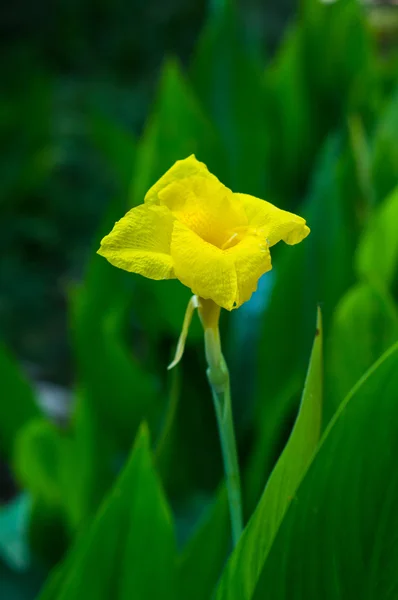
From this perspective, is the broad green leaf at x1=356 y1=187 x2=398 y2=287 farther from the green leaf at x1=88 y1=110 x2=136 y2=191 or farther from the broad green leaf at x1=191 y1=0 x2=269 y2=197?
the green leaf at x1=88 y1=110 x2=136 y2=191

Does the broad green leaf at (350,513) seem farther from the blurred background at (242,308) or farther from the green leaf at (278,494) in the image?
the blurred background at (242,308)

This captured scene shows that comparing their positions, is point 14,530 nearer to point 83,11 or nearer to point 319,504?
point 319,504

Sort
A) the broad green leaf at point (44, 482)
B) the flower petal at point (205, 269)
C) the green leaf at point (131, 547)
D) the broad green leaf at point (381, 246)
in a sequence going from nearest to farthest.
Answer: the flower petal at point (205, 269) < the green leaf at point (131, 547) < the broad green leaf at point (381, 246) < the broad green leaf at point (44, 482)

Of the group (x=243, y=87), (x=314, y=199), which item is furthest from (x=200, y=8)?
(x=314, y=199)

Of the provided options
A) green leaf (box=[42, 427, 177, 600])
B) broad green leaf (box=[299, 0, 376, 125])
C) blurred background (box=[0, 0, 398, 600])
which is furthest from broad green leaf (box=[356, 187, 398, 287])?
broad green leaf (box=[299, 0, 376, 125])

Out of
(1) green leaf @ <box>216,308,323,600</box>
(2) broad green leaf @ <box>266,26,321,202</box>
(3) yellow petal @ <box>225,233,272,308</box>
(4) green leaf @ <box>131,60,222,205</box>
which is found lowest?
(1) green leaf @ <box>216,308,323,600</box>

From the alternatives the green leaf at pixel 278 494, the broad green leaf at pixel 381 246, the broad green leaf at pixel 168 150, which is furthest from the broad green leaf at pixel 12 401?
the green leaf at pixel 278 494

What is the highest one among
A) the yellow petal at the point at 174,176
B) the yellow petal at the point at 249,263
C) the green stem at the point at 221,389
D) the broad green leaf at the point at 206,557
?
the yellow petal at the point at 174,176

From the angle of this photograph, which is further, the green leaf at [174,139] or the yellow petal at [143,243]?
the green leaf at [174,139]
